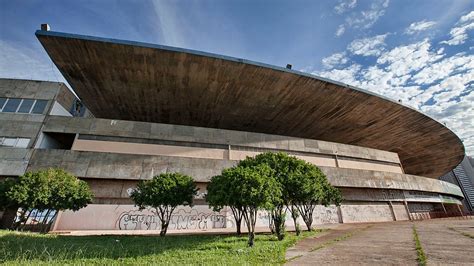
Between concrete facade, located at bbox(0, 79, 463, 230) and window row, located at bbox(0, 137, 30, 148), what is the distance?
34cm

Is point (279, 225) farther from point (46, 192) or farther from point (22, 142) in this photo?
point (22, 142)

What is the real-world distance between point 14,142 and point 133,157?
35.5ft

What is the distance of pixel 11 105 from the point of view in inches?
901

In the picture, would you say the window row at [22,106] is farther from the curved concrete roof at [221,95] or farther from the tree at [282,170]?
the tree at [282,170]

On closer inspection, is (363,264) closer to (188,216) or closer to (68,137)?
(188,216)

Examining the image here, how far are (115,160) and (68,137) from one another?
23.6ft

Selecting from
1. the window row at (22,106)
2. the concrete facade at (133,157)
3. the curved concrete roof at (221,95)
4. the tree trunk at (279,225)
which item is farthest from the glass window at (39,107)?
the tree trunk at (279,225)

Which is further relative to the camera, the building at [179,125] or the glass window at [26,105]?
the glass window at [26,105]

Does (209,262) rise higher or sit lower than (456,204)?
lower

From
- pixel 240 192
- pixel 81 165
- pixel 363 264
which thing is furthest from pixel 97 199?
pixel 363 264

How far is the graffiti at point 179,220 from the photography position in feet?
67.0

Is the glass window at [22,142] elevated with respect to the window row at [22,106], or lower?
lower

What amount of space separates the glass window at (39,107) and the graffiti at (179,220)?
1387 centimetres

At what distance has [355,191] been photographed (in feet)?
97.5
